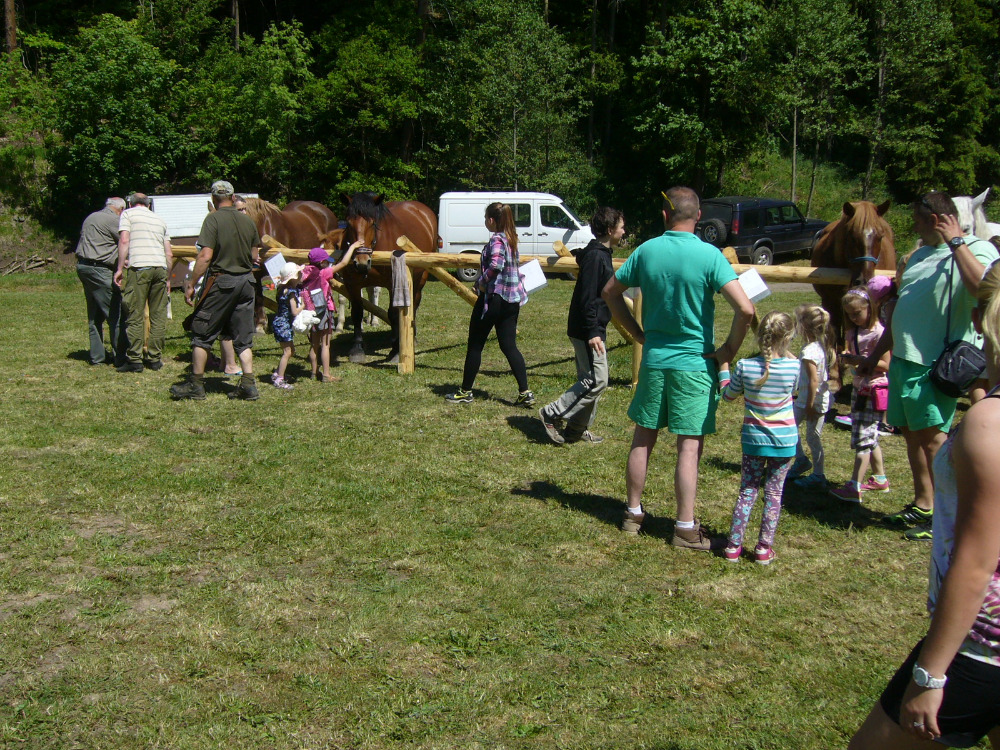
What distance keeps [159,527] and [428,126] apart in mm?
26396

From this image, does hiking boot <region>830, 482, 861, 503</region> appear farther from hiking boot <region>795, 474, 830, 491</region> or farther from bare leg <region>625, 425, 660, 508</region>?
bare leg <region>625, 425, 660, 508</region>

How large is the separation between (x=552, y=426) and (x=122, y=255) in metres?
5.42

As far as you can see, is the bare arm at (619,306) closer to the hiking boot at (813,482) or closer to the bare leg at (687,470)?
the bare leg at (687,470)

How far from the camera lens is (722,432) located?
302 inches

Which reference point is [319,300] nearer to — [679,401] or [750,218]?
[679,401]

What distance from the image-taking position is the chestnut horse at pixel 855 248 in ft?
25.0

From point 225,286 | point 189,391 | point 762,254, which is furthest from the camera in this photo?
point 762,254

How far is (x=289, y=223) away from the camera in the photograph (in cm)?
1220

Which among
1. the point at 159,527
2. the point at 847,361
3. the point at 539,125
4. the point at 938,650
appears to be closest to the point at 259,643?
the point at 159,527

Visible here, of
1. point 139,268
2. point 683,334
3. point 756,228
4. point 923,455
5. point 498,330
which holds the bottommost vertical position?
point 923,455

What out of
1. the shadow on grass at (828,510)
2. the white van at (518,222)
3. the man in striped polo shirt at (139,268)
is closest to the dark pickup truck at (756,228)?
the white van at (518,222)

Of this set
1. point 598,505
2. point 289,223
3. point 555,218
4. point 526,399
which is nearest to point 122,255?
point 289,223

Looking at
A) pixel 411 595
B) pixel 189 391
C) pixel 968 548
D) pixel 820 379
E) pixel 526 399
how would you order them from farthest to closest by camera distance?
pixel 189 391
pixel 526 399
pixel 820 379
pixel 411 595
pixel 968 548

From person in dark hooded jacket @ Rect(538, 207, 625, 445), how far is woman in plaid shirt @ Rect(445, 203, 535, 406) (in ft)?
2.63
